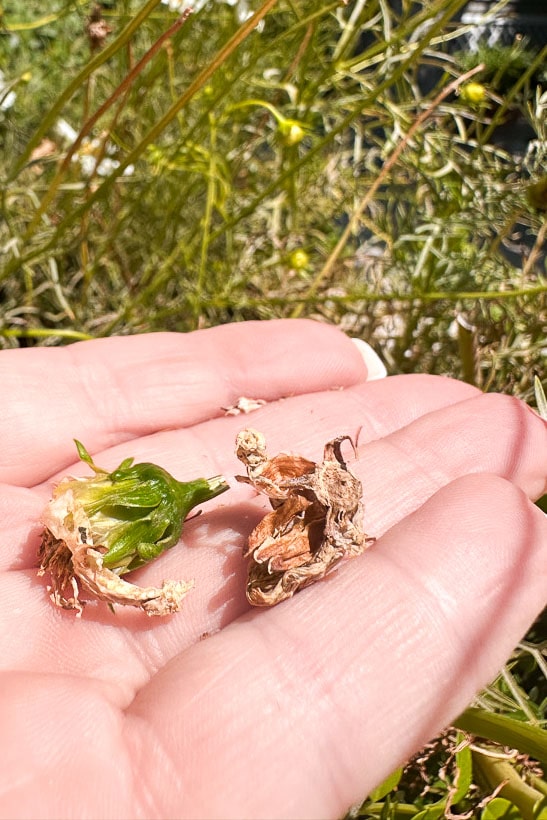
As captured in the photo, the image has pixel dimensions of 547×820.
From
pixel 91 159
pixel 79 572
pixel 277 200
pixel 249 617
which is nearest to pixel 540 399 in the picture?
pixel 249 617

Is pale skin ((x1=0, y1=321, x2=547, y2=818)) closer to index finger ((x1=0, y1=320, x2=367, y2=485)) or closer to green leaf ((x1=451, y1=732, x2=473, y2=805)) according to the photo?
index finger ((x1=0, y1=320, x2=367, y2=485))

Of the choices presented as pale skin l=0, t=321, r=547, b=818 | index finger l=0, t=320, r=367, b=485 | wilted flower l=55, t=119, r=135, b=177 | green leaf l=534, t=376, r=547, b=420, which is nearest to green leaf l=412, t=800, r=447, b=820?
pale skin l=0, t=321, r=547, b=818

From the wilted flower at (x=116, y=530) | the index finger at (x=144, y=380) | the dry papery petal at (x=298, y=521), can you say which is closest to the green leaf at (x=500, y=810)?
the dry papery petal at (x=298, y=521)

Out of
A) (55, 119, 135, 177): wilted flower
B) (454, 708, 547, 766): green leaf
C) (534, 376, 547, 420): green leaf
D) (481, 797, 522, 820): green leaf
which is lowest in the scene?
(481, 797, 522, 820): green leaf

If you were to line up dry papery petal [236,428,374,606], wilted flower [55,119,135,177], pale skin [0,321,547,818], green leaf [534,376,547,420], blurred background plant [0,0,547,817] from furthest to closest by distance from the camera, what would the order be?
1. wilted flower [55,119,135,177]
2. blurred background plant [0,0,547,817]
3. green leaf [534,376,547,420]
4. dry papery petal [236,428,374,606]
5. pale skin [0,321,547,818]

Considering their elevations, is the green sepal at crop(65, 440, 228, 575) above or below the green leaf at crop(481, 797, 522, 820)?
above

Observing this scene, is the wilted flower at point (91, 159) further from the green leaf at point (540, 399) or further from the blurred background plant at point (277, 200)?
the green leaf at point (540, 399)

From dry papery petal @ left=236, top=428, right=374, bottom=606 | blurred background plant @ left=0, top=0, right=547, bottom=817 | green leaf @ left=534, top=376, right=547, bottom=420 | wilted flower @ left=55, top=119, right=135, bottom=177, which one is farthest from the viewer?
wilted flower @ left=55, top=119, right=135, bottom=177

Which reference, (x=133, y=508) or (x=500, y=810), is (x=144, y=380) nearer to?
(x=133, y=508)

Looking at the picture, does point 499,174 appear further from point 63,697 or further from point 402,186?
point 63,697
